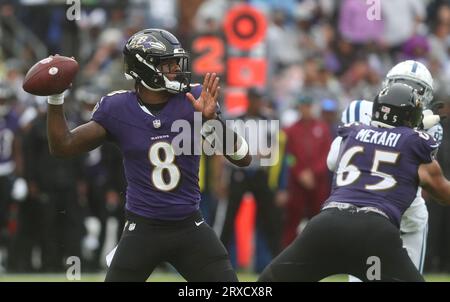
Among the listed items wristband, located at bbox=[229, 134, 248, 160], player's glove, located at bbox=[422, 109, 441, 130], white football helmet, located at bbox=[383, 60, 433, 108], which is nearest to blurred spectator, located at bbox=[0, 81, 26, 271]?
white football helmet, located at bbox=[383, 60, 433, 108]

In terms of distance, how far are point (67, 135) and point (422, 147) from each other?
6.52 feet

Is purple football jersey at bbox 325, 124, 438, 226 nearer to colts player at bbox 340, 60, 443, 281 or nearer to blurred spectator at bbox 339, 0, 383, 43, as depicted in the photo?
colts player at bbox 340, 60, 443, 281

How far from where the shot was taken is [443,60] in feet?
48.8

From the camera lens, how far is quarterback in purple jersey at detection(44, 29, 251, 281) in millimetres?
6227

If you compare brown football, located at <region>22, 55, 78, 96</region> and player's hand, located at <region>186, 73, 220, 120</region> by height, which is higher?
brown football, located at <region>22, 55, 78, 96</region>

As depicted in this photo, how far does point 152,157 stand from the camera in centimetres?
636

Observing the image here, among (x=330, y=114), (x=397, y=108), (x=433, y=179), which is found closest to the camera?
(x=433, y=179)

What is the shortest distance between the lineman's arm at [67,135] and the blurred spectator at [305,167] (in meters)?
6.13

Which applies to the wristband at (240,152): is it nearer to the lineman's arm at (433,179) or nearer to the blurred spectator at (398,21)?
the lineman's arm at (433,179)

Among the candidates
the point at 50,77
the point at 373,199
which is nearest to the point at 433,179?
the point at 373,199

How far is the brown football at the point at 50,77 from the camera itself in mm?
6297

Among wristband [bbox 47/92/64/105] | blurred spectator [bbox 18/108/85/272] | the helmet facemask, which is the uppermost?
wristband [bbox 47/92/64/105]

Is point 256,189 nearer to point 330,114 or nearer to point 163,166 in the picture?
point 330,114
